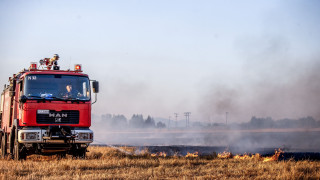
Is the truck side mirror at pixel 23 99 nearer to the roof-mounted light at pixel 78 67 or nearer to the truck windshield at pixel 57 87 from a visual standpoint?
the truck windshield at pixel 57 87

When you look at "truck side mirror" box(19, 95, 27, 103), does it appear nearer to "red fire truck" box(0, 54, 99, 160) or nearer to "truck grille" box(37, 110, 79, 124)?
"red fire truck" box(0, 54, 99, 160)

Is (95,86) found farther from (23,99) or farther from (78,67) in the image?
(23,99)

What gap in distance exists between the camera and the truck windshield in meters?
15.9

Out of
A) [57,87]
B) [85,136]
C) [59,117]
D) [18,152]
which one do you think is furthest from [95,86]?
[18,152]

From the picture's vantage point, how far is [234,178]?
38.9 feet

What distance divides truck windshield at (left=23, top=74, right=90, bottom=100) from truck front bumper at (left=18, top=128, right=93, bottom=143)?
1275mm

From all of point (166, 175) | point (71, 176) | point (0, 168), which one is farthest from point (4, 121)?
point (166, 175)

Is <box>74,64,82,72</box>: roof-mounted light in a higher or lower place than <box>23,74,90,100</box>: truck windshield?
higher

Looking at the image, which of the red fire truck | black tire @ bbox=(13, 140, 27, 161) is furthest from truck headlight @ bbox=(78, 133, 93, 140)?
black tire @ bbox=(13, 140, 27, 161)

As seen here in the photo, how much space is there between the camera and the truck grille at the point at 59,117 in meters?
15.9

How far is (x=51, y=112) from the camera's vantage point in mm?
15953

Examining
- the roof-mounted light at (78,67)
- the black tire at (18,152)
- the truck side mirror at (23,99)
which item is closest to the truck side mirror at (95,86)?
the roof-mounted light at (78,67)

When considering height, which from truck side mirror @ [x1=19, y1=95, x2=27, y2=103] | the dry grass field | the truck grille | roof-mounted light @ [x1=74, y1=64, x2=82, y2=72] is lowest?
the dry grass field

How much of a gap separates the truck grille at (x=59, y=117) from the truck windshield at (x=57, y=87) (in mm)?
570
